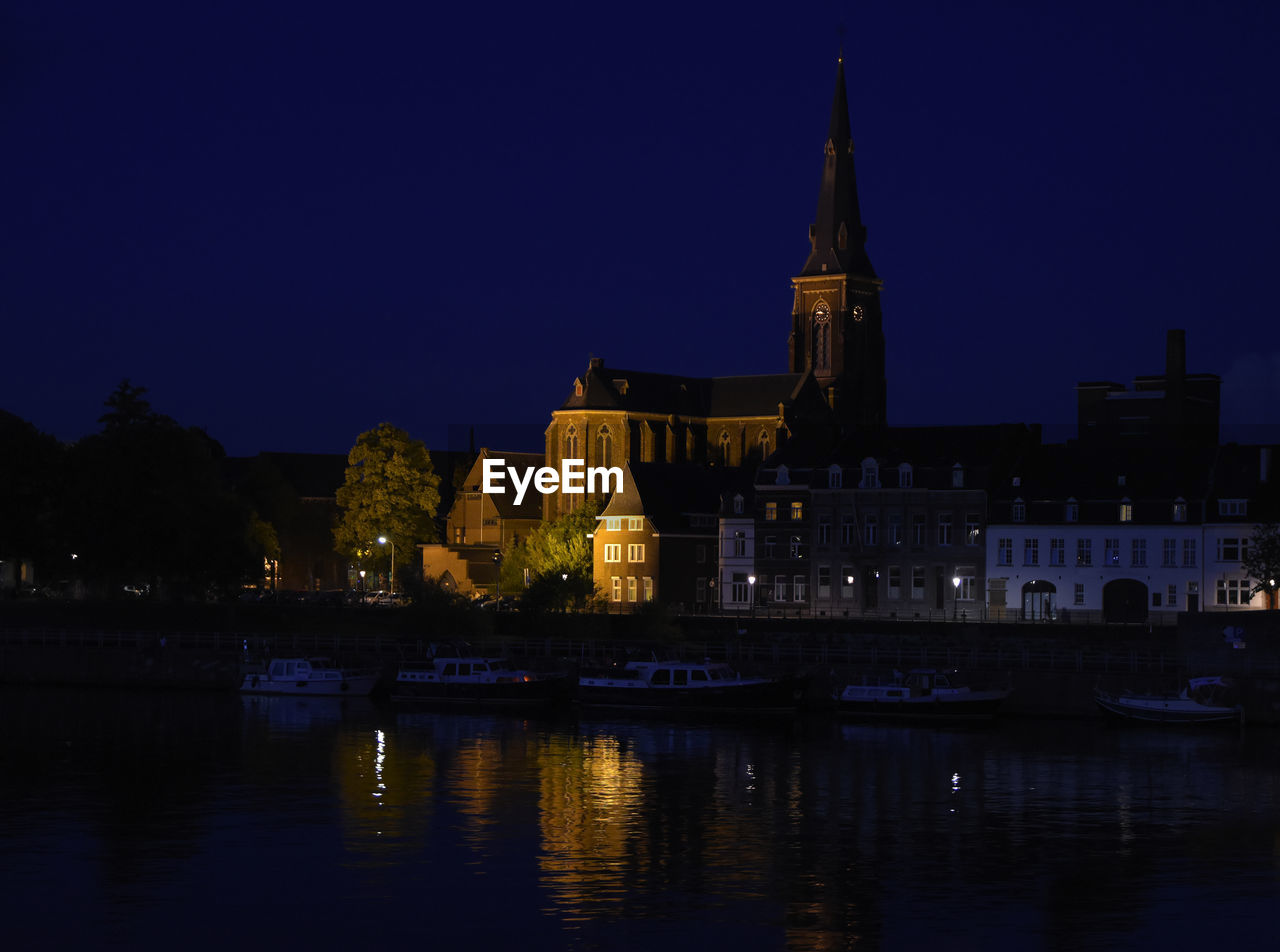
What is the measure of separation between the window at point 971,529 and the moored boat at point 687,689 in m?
29.9

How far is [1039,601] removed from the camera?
10544 centimetres

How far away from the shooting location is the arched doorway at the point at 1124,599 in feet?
336

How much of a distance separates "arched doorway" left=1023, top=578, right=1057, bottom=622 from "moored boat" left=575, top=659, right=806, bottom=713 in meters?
27.7

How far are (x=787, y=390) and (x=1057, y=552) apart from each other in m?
63.9

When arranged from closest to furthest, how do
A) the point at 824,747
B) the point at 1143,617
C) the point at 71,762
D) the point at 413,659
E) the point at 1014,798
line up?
the point at 1014,798 < the point at 71,762 < the point at 824,747 < the point at 413,659 < the point at 1143,617

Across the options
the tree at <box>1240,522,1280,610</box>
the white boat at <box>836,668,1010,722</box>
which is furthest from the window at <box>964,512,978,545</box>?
the white boat at <box>836,668,1010,722</box>

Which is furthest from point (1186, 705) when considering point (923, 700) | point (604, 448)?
point (604, 448)

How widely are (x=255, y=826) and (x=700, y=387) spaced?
11993cm

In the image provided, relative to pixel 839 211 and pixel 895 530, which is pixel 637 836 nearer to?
pixel 895 530

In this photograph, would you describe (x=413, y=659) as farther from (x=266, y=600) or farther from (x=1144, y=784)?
(x=1144, y=784)

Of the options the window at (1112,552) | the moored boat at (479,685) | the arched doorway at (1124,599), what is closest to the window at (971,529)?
the window at (1112,552)

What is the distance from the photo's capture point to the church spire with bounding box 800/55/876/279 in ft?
581

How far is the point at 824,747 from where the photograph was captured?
70562 mm

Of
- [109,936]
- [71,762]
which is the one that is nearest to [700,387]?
[71,762]
